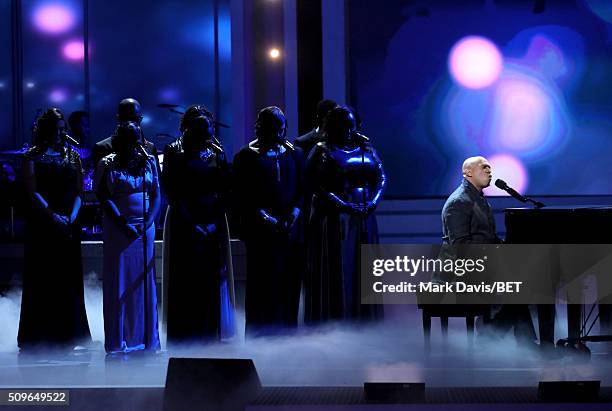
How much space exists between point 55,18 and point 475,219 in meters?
6.43

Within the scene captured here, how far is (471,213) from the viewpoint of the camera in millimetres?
5594

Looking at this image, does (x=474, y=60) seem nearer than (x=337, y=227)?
No

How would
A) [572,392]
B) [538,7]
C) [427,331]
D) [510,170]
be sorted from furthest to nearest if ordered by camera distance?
[510,170] → [538,7] → [427,331] → [572,392]

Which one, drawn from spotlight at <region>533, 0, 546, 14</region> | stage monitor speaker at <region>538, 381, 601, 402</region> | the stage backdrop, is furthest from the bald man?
spotlight at <region>533, 0, 546, 14</region>

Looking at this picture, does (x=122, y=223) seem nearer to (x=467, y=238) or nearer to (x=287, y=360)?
(x=287, y=360)

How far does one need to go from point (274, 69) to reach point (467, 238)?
3419mm

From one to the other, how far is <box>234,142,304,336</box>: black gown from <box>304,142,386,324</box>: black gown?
0.35 feet

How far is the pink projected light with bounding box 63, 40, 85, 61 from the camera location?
1046 centimetres

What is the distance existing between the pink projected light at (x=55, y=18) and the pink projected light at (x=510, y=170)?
488 cm

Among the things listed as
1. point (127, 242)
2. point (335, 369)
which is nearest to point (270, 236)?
point (127, 242)

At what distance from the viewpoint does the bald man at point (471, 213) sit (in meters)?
5.58

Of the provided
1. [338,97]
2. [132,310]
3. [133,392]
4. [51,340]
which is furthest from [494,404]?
[338,97]

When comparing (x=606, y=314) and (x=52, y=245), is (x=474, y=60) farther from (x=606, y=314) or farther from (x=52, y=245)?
(x=52, y=245)

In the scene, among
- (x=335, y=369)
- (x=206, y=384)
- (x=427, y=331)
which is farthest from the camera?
(x=427, y=331)
